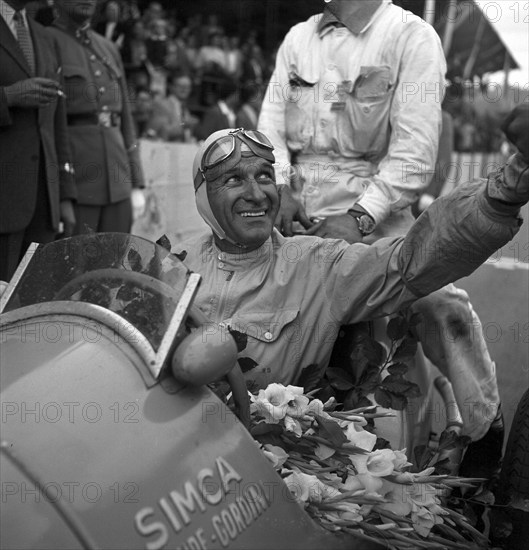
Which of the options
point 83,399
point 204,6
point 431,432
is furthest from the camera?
point 204,6

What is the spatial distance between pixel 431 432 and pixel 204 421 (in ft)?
5.67

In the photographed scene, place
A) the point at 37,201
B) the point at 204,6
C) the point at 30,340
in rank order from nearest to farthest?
the point at 30,340 < the point at 37,201 < the point at 204,6

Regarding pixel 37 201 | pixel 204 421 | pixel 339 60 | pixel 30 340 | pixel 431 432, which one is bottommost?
pixel 431 432

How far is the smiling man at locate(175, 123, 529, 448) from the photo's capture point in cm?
255

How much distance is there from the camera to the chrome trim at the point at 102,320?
1924 millimetres

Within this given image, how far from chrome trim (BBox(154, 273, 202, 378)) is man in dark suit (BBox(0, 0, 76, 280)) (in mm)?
2800

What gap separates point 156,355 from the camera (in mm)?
1920

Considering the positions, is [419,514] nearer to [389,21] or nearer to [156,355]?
[156,355]

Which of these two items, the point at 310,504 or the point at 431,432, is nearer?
the point at 310,504

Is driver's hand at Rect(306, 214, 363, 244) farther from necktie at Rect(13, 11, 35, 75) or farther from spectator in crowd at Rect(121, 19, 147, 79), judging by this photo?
spectator in crowd at Rect(121, 19, 147, 79)

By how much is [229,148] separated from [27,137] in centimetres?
224

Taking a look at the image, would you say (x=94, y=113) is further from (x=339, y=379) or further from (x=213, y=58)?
(x=213, y=58)

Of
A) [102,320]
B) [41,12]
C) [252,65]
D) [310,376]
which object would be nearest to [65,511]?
[102,320]

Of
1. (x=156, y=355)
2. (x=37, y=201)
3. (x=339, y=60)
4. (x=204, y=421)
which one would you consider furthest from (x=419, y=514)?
(x=37, y=201)
